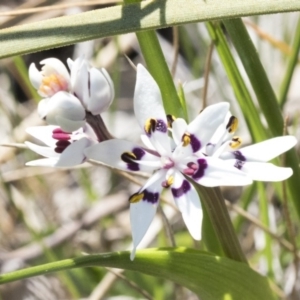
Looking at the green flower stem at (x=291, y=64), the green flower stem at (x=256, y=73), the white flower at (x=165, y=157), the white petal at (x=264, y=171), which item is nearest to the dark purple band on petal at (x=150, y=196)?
the white flower at (x=165, y=157)

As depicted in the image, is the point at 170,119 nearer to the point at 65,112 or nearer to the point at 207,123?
the point at 207,123

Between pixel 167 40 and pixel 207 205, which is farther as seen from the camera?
pixel 167 40

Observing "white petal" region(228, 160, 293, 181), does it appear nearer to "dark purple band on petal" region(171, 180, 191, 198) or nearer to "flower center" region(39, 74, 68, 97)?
"dark purple band on petal" region(171, 180, 191, 198)

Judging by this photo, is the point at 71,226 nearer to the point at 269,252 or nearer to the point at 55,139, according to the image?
the point at 269,252

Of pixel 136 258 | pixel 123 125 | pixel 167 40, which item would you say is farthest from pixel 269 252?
pixel 167 40

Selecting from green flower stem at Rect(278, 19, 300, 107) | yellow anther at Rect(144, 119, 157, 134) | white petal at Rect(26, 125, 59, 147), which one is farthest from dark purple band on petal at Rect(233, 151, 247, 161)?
green flower stem at Rect(278, 19, 300, 107)
